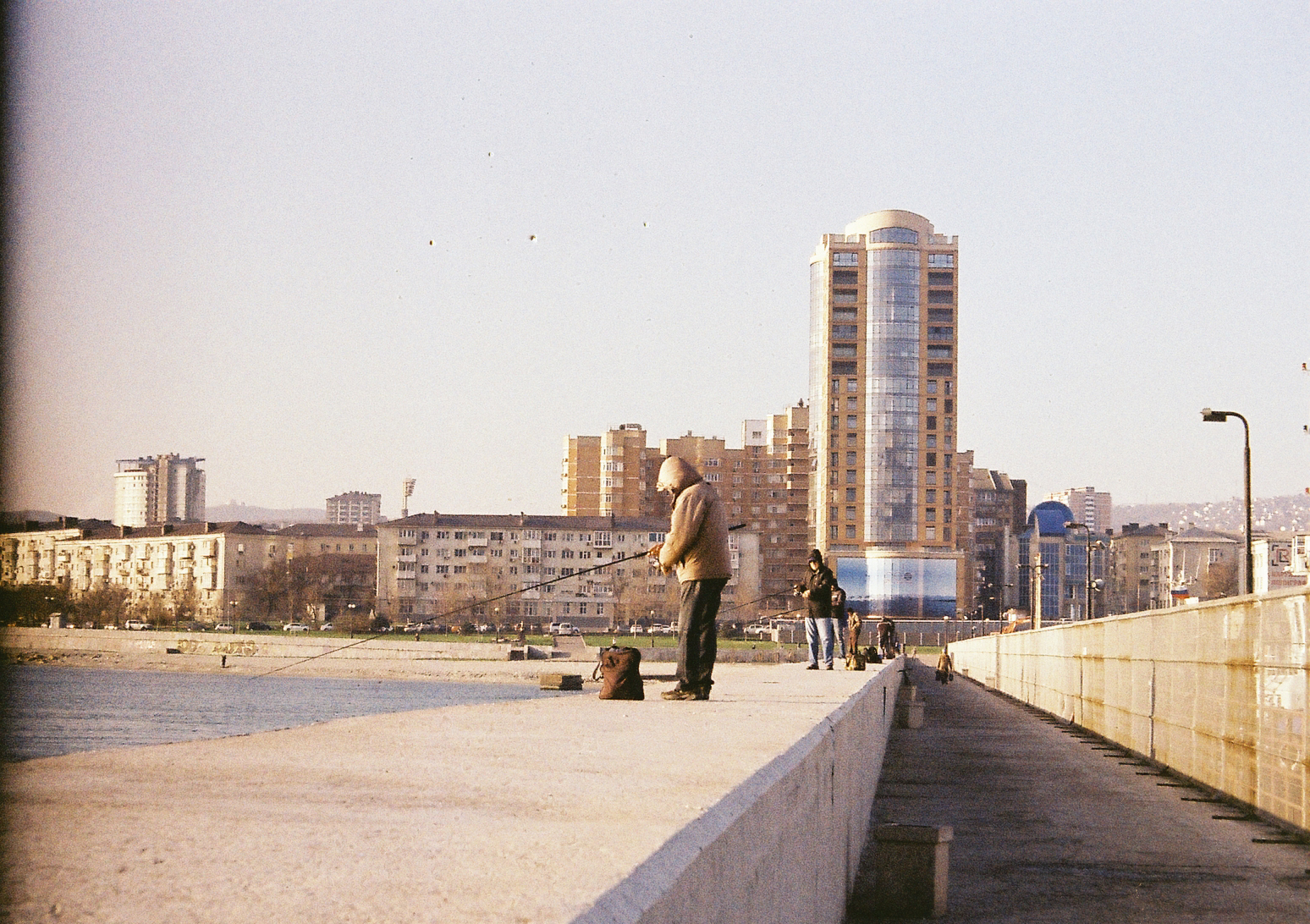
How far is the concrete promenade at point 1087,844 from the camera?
815 centimetres

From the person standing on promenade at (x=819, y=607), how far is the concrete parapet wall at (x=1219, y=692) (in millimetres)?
3836

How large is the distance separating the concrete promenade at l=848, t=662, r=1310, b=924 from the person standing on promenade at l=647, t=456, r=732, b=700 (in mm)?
2093

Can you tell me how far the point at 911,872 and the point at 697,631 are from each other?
3.77 metres

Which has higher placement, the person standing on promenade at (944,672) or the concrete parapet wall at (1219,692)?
the concrete parapet wall at (1219,692)

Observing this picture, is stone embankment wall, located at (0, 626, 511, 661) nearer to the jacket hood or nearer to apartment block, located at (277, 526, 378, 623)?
apartment block, located at (277, 526, 378, 623)

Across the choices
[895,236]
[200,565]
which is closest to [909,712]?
Answer: [895,236]

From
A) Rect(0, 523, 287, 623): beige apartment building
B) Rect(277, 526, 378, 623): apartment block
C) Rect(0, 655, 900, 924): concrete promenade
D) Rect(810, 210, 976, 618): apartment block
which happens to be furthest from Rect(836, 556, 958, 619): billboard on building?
Rect(0, 655, 900, 924): concrete promenade

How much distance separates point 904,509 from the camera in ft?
548

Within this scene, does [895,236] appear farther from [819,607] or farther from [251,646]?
[819,607]

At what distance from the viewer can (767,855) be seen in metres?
4.26

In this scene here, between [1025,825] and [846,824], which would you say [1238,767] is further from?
[846,824]

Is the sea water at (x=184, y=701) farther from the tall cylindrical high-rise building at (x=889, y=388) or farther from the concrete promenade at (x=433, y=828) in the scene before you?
the tall cylindrical high-rise building at (x=889, y=388)

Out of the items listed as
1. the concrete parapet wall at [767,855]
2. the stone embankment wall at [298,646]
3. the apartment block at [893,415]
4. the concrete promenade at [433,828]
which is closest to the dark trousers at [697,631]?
the concrete parapet wall at [767,855]

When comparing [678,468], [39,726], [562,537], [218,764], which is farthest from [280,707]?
[562,537]
